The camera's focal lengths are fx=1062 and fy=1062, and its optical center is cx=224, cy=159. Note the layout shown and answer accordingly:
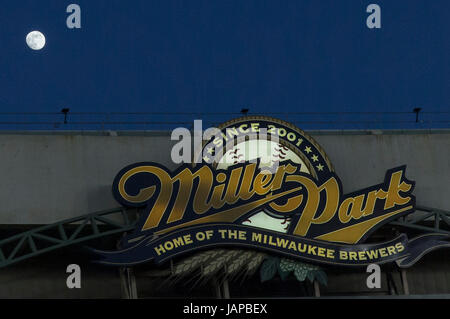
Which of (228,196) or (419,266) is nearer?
(228,196)

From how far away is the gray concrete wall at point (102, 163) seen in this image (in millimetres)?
37125

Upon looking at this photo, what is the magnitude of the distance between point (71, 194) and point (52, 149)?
1.82 meters

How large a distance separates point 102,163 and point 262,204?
603 centimetres

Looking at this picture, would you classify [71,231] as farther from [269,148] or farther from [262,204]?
[269,148]

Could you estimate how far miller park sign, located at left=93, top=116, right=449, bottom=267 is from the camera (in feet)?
116

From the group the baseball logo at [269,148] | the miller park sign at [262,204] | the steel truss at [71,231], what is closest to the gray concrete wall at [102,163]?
the steel truss at [71,231]

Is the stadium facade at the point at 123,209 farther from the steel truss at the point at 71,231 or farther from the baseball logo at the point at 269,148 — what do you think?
the baseball logo at the point at 269,148

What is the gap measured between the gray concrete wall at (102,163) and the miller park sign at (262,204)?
1.75 metres

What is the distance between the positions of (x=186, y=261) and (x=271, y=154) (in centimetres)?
511

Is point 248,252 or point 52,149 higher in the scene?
point 52,149

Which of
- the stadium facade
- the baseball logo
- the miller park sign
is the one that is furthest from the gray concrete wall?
the baseball logo

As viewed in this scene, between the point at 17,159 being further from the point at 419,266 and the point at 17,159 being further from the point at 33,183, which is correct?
the point at 419,266

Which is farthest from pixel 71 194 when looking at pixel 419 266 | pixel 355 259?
pixel 419 266

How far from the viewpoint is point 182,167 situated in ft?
119
